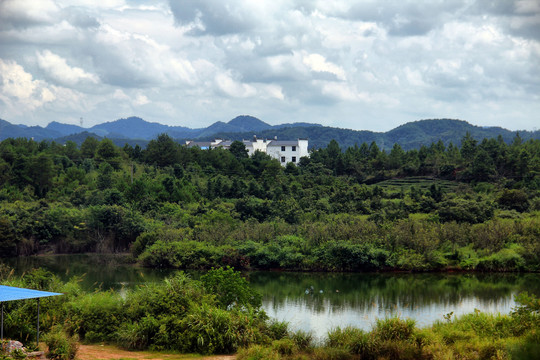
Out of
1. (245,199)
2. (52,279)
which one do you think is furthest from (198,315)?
(245,199)

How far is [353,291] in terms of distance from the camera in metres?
24.7

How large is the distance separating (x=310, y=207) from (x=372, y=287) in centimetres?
1449

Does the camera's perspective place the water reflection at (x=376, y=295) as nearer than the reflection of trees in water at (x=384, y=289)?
Yes

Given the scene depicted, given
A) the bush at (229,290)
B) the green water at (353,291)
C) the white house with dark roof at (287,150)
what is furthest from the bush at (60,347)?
the white house with dark roof at (287,150)

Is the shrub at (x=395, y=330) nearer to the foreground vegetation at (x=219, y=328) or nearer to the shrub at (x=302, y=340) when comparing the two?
the foreground vegetation at (x=219, y=328)

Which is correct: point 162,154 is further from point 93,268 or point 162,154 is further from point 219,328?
point 219,328

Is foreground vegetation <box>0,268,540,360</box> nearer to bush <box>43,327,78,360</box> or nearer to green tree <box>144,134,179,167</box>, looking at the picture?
bush <box>43,327,78,360</box>

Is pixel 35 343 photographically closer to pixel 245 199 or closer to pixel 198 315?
pixel 198 315

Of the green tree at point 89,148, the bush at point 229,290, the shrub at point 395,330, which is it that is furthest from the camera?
the green tree at point 89,148

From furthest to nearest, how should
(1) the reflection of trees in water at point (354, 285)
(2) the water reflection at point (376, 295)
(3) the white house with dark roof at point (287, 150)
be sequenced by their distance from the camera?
(3) the white house with dark roof at point (287, 150), (1) the reflection of trees in water at point (354, 285), (2) the water reflection at point (376, 295)

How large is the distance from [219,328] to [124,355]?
2365 millimetres

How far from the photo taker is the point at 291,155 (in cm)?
7038

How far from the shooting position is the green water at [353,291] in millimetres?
20031

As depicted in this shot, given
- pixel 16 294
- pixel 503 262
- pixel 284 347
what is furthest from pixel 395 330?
pixel 503 262
